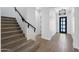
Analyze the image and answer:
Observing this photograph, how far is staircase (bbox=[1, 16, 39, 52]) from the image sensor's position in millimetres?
2003

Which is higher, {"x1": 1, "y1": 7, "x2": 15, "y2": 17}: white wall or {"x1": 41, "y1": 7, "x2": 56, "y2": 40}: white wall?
{"x1": 1, "y1": 7, "x2": 15, "y2": 17}: white wall

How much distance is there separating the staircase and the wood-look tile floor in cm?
12

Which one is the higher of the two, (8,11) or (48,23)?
(8,11)

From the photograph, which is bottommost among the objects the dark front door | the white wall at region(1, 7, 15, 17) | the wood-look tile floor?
the wood-look tile floor

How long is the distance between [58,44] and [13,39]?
77 centimetres

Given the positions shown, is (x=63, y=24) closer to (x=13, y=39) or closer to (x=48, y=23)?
(x=48, y=23)

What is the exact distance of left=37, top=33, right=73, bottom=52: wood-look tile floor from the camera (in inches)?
78.7

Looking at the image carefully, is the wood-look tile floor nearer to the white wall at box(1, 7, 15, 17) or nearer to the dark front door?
the dark front door

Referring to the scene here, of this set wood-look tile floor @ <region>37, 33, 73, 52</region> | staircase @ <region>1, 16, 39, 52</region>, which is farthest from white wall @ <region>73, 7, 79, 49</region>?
staircase @ <region>1, 16, 39, 52</region>

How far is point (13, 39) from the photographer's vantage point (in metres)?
2.05

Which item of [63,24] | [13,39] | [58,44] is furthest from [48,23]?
[13,39]

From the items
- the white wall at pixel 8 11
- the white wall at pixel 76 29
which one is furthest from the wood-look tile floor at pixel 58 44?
the white wall at pixel 8 11

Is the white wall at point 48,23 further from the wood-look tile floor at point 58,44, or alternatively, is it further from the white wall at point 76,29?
the white wall at point 76,29
